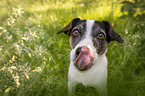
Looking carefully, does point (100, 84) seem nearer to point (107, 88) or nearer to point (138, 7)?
point (107, 88)

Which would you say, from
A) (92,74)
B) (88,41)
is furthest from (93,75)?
(88,41)

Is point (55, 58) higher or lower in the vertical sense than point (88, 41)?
lower

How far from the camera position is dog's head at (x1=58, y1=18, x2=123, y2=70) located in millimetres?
1533

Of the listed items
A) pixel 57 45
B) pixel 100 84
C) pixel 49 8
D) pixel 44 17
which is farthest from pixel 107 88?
pixel 49 8

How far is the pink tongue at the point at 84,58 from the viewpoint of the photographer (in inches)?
58.5

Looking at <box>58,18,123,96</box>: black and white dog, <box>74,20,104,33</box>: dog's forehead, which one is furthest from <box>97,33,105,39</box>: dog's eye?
<box>74,20,104,33</box>: dog's forehead

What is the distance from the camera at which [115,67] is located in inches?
102

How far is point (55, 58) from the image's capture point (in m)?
2.77

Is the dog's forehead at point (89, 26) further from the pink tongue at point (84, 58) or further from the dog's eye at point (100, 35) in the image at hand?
the pink tongue at point (84, 58)

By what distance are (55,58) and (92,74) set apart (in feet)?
3.81

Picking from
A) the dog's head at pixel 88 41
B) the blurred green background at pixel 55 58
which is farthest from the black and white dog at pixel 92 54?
the blurred green background at pixel 55 58

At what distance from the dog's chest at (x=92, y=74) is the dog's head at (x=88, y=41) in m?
0.21

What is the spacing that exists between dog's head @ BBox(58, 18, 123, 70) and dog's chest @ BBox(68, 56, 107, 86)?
0.21 metres

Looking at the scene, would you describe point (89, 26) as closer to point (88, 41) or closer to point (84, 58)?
point (88, 41)
